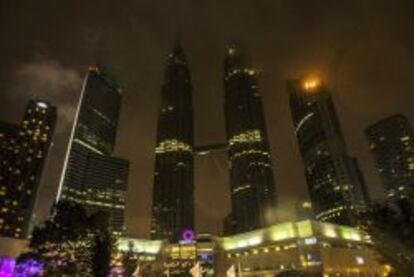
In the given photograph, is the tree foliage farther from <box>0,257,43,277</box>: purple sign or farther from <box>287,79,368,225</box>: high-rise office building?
<box>287,79,368,225</box>: high-rise office building

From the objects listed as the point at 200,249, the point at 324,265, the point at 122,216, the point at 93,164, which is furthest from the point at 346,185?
the point at 93,164

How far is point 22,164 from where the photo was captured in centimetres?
14500

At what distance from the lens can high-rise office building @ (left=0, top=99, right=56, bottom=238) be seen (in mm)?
129500

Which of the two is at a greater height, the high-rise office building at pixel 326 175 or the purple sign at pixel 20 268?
the high-rise office building at pixel 326 175

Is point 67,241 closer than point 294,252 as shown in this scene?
Yes

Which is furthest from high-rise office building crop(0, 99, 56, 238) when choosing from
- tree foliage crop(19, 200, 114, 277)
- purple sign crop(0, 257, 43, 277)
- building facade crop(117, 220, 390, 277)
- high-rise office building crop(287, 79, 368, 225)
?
high-rise office building crop(287, 79, 368, 225)

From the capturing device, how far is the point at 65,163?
187250 millimetres

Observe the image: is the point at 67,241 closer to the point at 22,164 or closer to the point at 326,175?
the point at 22,164

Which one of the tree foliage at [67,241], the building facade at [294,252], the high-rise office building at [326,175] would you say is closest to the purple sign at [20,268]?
the tree foliage at [67,241]

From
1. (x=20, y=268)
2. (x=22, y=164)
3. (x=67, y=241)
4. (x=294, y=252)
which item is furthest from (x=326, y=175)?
(x=67, y=241)

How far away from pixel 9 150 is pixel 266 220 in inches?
5221

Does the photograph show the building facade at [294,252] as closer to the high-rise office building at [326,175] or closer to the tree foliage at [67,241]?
the tree foliage at [67,241]

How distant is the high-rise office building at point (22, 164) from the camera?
12950 centimetres

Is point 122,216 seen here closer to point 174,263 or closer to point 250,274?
point 174,263
